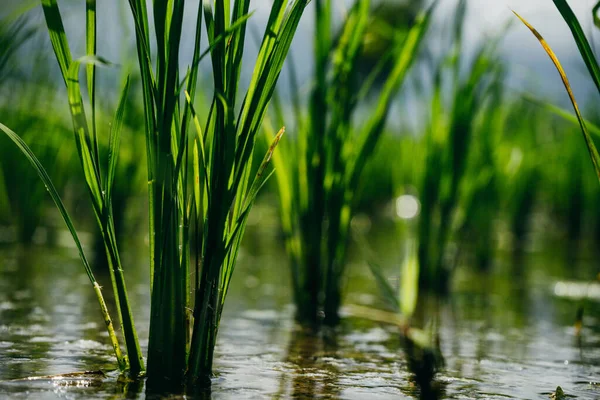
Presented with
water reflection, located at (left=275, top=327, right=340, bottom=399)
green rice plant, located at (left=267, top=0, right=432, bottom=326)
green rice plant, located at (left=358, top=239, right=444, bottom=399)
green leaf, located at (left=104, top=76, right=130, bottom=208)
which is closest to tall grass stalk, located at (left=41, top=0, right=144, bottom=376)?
green leaf, located at (left=104, top=76, right=130, bottom=208)

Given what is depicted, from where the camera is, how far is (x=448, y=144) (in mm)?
1934

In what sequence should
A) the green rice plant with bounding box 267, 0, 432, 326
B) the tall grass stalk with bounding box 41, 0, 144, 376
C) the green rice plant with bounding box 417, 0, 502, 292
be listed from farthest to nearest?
the green rice plant with bounding box 417, 0, 502, 292, the green rice plant with bounding box 267, 0, 432, 326, the tall grass stalk with bounding box 41, 0, 144, 376

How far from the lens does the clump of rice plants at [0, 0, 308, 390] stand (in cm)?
89

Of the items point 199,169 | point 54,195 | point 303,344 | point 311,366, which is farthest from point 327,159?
point 54,195

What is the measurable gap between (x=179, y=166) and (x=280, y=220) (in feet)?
3.66

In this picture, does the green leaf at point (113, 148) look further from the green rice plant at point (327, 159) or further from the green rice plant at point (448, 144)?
the green rice plant at point (448, 144)

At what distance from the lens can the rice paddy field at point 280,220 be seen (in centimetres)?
93

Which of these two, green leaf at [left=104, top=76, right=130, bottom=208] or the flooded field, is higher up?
green leaf at [left=104, top=76, right=130, bottom=208]

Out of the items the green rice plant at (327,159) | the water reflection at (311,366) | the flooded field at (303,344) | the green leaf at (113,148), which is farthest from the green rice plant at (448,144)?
the green leaf at (113,148)

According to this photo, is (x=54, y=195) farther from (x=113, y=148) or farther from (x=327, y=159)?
(x=327, y=159)

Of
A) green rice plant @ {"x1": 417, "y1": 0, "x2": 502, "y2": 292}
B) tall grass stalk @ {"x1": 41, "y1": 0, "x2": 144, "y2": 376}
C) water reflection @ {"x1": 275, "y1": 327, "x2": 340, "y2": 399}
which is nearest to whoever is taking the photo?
tall grass stalk @ {"x1": 41, "y1": 0, "x2": 144, "y2": 376}

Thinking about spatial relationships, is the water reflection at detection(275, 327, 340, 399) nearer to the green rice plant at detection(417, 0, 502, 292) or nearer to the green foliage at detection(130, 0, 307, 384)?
the green foliage at detection(130, 0, 307, 384)

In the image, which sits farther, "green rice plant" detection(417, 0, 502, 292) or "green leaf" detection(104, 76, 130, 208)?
"green rice plant" detection(417, 0, 502, 292)

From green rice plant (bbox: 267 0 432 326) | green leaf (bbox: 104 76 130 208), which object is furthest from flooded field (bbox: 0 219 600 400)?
green leaf (bbox: 104 76 130 208)
